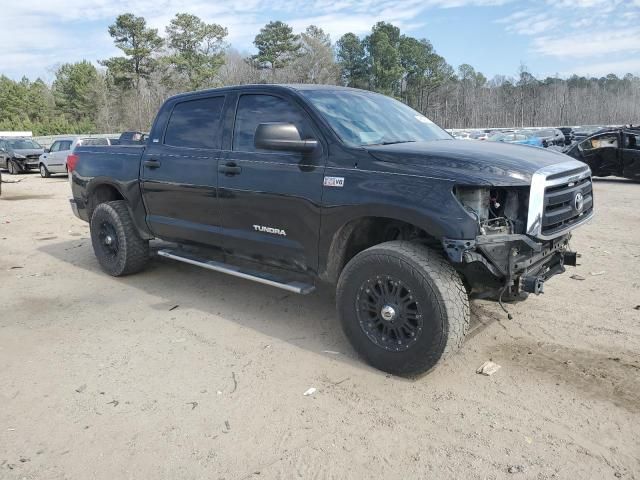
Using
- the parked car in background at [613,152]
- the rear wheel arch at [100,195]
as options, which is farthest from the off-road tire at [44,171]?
the parked car in background at [613,152]

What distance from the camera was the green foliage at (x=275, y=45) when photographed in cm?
5394

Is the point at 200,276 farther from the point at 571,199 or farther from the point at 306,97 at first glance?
the point at 571,199

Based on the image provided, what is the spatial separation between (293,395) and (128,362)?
1.39 metres

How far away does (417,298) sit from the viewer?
3.51m

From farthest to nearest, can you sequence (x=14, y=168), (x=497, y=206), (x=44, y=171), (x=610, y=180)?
(x=14, y=168) → (x=44, y=171) → (x=610, y=180) → (x=497, y=206)

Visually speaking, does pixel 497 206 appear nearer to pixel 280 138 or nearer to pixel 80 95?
pixel 280 138

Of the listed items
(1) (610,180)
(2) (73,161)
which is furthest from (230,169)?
(1) (610,180)

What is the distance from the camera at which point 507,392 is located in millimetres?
3502

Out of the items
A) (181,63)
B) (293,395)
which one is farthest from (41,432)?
(181,63)

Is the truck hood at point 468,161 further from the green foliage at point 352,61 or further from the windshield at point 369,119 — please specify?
the green foliage at point 352,61

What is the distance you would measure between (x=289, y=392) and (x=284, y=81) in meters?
56.5

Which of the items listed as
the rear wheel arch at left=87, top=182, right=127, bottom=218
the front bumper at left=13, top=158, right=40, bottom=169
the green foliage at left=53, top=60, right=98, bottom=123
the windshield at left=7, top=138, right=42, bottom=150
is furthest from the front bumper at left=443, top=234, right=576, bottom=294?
the green foliage at left=53, top=60, right=98, bottom=123

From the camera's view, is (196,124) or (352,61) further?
(352,61)

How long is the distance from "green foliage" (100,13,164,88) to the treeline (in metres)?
0.09
